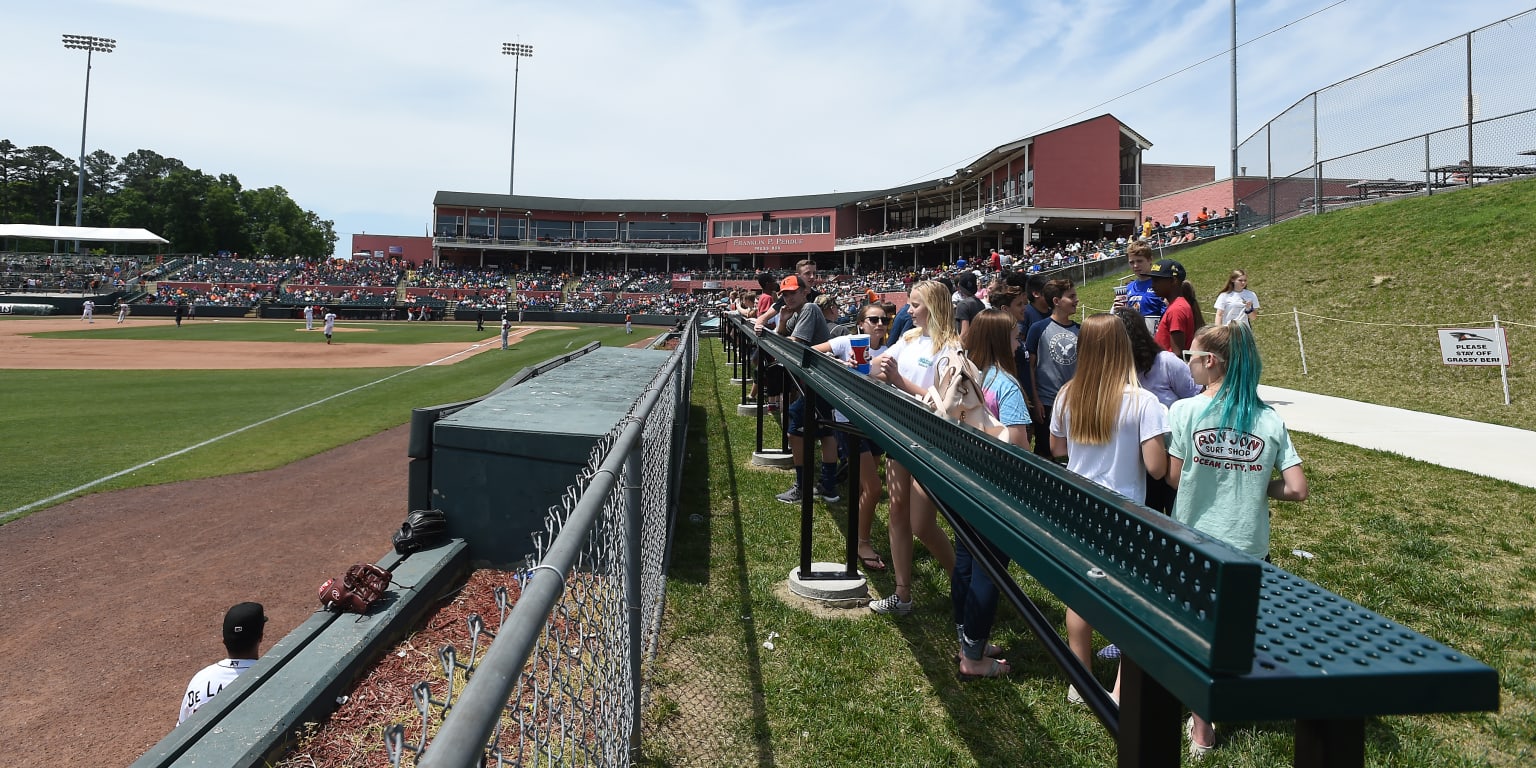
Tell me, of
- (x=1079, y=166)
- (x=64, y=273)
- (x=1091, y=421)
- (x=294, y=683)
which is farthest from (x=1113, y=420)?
(x=64, y=273)

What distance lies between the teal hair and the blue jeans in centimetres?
132

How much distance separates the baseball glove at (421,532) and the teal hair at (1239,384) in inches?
196

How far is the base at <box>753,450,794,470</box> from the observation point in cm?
955

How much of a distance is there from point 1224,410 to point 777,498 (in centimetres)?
508

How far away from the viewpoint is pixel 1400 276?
614 inches

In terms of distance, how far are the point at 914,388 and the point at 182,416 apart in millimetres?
15757

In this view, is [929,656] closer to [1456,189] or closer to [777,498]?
[777,498]

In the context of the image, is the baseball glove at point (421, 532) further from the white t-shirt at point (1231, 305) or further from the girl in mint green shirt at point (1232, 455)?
the white t-shirt at point (1231, 305)

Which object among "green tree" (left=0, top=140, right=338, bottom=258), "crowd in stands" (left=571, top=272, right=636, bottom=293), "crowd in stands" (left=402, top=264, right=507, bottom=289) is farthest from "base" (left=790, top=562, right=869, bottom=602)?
"green tree" (left=0, top=140, right=338, bottom=258)

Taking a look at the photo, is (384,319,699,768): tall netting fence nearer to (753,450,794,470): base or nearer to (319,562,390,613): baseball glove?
(319,562,390,613): baseball glove

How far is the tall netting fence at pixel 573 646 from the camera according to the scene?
1341 mm

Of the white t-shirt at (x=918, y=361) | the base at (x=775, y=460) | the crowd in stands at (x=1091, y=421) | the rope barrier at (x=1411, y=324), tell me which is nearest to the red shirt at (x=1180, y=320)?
the crowd in stands at (x=1091, y=421)

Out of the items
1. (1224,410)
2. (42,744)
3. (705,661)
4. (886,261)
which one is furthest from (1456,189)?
(886,261)

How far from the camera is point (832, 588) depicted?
5539 millimetres
